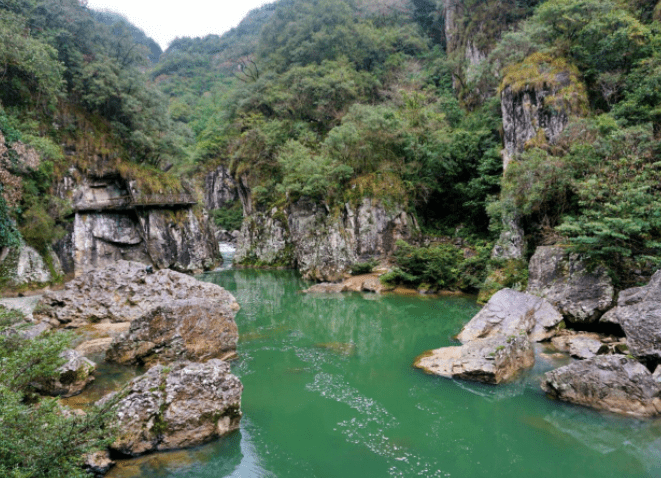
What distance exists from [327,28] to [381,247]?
22.7m

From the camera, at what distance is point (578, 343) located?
31.1ft

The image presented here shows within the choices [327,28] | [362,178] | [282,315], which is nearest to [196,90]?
[327,28]

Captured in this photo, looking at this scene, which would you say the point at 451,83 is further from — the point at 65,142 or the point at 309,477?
the point at 309,477

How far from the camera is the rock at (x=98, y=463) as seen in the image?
5078 millimetres

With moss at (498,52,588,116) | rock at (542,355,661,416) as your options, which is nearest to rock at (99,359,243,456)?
rock at (542,355,661,416)

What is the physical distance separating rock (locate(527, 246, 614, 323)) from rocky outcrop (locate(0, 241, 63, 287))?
2137 cm

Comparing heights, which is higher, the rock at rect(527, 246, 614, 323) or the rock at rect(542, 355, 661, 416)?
the rock at rect(527, 246, 614, 323)

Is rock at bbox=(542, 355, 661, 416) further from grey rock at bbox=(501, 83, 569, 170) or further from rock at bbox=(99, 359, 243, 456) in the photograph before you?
grey rock at bbox=(501, 83, 569, 170)

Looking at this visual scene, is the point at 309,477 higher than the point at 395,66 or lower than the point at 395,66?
lower

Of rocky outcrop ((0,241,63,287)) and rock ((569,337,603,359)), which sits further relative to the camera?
rocky outcrop ((0,241,63,287))

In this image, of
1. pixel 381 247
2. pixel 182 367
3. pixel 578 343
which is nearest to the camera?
pixel 182 367

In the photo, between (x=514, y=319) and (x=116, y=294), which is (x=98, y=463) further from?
(x=514, y=319)

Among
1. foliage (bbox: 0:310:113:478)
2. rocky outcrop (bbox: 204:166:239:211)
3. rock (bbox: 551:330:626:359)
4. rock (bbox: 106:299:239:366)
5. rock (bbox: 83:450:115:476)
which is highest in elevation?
rocky outcrop (bbox: 204:166:239:211)

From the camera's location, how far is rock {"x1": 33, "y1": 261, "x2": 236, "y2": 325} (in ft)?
41.3
